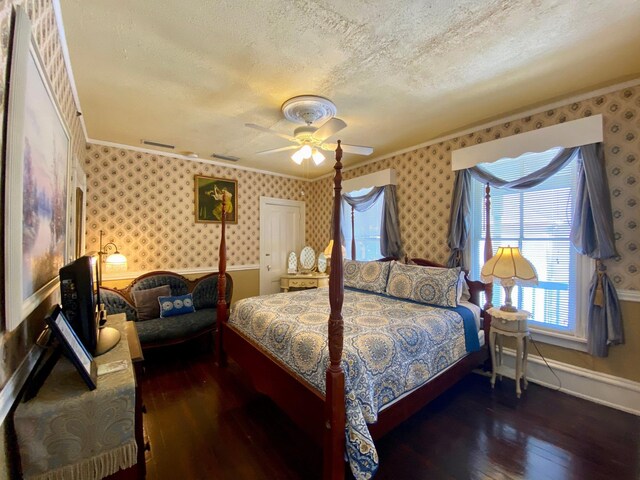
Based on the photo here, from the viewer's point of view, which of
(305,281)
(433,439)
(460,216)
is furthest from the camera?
(305,281)

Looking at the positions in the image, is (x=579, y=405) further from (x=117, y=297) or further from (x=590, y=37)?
(x=117, y=297)

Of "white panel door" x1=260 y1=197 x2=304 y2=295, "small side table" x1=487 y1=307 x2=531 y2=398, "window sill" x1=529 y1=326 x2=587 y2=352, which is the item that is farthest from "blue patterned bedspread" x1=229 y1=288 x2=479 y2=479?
"white panel door" x1=260 y1=197 x2=304 y2=295

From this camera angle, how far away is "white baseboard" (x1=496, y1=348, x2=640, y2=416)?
228 centimetres

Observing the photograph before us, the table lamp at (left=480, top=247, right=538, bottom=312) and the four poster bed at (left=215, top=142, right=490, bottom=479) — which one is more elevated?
the table lamp at (left=480, top=247, right=538, bottom=312)

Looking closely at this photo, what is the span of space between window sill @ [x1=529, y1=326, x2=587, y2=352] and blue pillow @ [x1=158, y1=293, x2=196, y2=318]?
13.3 feet

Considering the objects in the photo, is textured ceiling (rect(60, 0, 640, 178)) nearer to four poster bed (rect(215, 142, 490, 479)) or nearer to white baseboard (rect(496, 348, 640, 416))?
four poster bed (rect(215, 142, 490, 479))

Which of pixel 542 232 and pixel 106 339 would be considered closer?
pixel 106 339

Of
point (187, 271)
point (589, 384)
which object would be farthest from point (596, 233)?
point (187, 271)

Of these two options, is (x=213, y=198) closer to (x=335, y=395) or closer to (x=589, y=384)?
(x=335, y=395)

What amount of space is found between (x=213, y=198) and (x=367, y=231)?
2613 mm

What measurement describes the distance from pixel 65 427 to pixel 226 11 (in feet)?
6.88

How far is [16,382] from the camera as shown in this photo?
102cm

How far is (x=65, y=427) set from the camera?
1.01 meters

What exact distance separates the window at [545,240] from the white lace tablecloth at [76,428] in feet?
11.2
